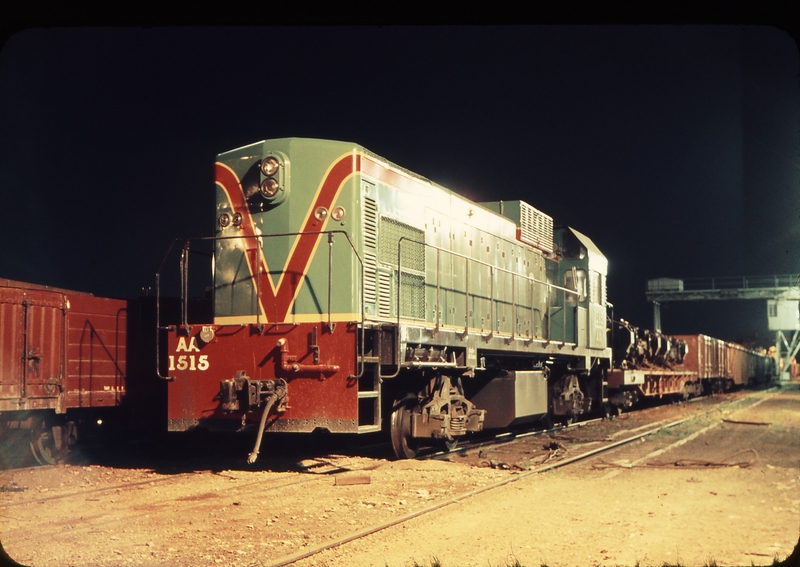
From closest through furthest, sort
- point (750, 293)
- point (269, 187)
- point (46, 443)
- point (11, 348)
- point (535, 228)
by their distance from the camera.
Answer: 1. point (269, 187)
2. point (11, 348)
3. point (46, 443)
4. point (535, 228)
5. point (750, 293)

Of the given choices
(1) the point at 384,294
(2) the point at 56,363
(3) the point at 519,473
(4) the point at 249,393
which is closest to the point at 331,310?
(1) the point at 384,294

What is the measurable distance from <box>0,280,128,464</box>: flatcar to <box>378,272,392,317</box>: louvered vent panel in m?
4.72

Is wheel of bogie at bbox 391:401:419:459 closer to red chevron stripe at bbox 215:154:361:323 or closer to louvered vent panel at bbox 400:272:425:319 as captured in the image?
louvered vent panel at bbox 400:272:425:319

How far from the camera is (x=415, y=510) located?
7.07 metres

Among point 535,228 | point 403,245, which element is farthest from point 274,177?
point 535,228

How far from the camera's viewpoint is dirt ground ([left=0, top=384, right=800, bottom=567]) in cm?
550

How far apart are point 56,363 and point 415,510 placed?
6.44m

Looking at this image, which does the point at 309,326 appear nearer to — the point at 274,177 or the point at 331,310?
the point at 331,310

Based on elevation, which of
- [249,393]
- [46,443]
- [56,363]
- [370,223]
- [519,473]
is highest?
[370,223]

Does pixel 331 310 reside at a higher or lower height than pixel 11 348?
higher

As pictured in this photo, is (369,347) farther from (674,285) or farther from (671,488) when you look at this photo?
(674,285)

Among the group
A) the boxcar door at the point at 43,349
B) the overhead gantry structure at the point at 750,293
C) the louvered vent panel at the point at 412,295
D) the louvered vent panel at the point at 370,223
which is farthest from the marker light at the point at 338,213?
the overhead gantry structure at the point at 750,293

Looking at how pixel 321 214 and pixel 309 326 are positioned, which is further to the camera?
pixel 321 214

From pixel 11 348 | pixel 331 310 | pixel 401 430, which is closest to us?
pixel 331 310
